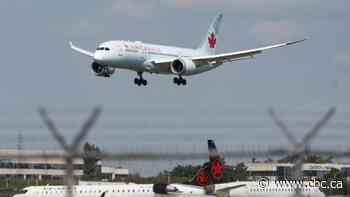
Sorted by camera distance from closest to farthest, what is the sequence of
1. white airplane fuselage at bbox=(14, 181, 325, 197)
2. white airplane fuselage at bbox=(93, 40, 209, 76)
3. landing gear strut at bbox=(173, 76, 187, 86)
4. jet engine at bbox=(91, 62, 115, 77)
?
white airplane fuselage at bbox=(14, 181, 325, 197)
jet engine at bbox=(91, 62, 115, 77)
white airplane fuselage at bbox=(93, 40, 209, 76)
landing gear strut at bbox=(173, 76, 187, 86)

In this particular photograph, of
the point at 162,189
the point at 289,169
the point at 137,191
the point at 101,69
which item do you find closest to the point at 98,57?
the point at 101,69

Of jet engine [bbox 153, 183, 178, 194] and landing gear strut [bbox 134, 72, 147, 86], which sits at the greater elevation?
landing gear strut [bbox 134, 72, 147, 86]

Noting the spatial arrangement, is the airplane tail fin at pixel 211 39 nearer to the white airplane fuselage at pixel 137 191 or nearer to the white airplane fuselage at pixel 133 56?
the white airplane fuselage at pixel 133 56

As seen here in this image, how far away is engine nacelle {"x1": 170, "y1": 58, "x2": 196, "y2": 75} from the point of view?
288 ft

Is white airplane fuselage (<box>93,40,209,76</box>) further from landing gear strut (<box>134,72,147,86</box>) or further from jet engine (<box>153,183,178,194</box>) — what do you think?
jet engine (<box>153,183,178,194</box>)

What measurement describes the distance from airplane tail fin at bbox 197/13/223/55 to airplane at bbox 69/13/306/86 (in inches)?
371

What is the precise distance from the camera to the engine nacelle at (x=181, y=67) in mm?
87675

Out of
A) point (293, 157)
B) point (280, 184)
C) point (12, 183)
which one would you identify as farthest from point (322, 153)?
point (12, 183)

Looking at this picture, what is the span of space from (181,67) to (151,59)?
8.96ft

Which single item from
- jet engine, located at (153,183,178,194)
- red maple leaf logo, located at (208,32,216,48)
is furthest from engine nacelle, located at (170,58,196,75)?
jet engine, located at (153,183,178,194)

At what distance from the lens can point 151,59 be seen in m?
89.1

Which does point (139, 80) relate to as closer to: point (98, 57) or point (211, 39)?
point (98, 57)

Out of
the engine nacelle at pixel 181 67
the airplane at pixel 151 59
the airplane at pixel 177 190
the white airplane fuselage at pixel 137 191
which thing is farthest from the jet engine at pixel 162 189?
the engine nacelle at pixel 181 67

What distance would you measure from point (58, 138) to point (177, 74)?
69.3 meters
